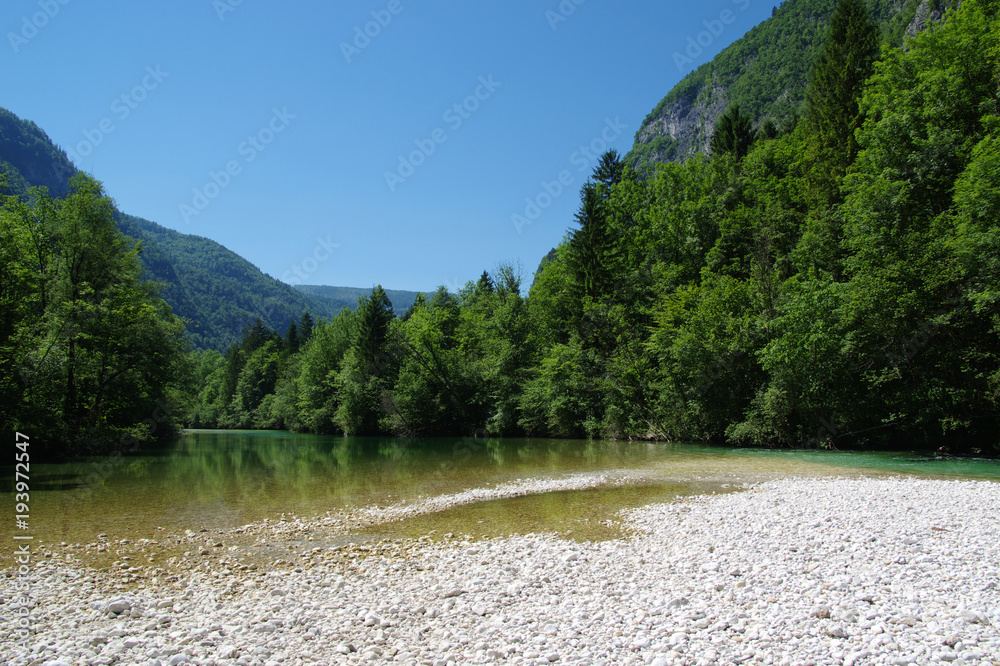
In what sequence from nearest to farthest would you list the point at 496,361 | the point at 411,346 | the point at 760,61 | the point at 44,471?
the point at 44,471 < the point at 496,361 < the point at 411,346 < the point at 760,61

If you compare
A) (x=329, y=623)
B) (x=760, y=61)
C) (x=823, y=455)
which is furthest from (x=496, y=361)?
(x=760, y=61)

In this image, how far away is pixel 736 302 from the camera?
30.7m

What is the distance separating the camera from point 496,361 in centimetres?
4634

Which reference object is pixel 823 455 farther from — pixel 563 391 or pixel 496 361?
pixel 496 361

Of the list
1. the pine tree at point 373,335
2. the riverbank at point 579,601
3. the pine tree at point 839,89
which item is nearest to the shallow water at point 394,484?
the riverbank at point 579,601

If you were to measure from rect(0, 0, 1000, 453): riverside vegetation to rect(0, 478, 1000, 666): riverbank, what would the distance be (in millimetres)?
16224

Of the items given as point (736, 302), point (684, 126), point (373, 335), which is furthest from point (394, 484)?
point (684, 126)

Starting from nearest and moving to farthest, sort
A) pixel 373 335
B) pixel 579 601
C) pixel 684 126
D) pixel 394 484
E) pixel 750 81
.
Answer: pixel 579 601, pixel 394 484, pixel 373 335, pixel 750 81, pixel 684 126

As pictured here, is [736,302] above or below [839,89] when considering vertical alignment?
below

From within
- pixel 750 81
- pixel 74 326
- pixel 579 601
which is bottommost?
pixel 579 601

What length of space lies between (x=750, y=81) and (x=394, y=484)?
6342 inches

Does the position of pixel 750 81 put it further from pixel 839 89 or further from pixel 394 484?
pixel 394 484

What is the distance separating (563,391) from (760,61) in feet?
499

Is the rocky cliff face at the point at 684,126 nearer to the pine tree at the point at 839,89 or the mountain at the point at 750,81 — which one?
the mountain at the point at 750,81
